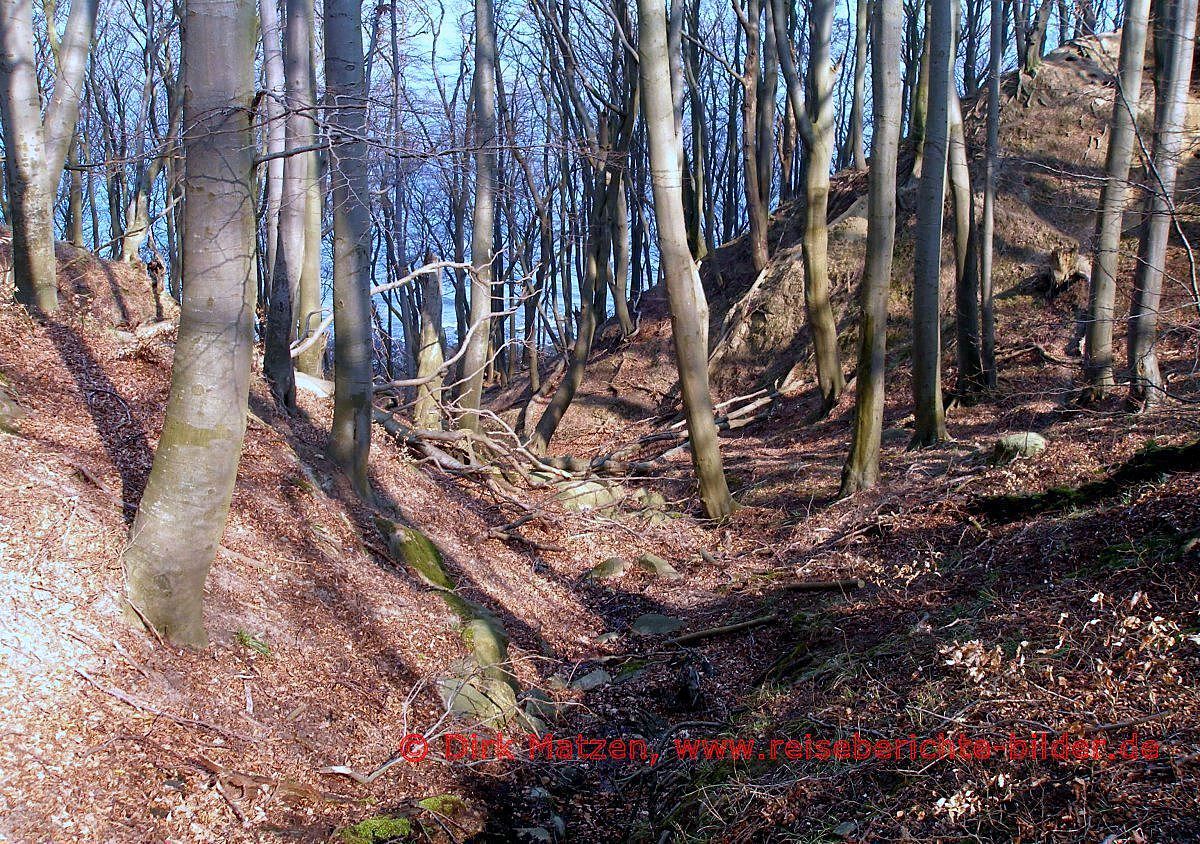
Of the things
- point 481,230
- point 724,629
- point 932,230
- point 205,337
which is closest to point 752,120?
point 481,230

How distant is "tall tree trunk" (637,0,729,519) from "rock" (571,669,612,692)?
4.21m

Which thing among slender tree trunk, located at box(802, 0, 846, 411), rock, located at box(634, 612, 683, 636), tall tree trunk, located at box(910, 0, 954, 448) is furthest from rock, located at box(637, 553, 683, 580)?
slender tree trunk, located at box(802, 0, 846, 411)

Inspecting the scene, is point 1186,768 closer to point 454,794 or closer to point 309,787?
point 454,794

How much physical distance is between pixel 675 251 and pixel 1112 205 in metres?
5.32

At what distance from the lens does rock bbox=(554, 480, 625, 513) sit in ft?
37.6

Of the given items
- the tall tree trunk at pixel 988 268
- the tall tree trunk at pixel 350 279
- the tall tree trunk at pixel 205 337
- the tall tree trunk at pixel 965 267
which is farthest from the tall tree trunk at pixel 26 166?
the tall tree trunk at pixel 988 268

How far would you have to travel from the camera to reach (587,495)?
38.7 ft

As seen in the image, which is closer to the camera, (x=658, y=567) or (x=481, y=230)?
(x=658, y=567)

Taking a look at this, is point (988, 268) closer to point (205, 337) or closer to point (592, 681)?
point (592, 681)

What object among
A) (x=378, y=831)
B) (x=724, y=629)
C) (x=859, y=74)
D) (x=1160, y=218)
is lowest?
(x=724, y=629)

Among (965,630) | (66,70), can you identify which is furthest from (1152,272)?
(66,70)

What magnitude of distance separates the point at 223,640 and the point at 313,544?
70.9 inches

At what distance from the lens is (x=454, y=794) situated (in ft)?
15.5

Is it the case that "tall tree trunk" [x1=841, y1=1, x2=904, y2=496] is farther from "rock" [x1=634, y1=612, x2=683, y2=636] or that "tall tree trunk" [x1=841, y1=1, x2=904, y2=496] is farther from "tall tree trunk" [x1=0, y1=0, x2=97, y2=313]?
"tall tree trunk" [x1=0, y1=0, x2=97, y2=313]
